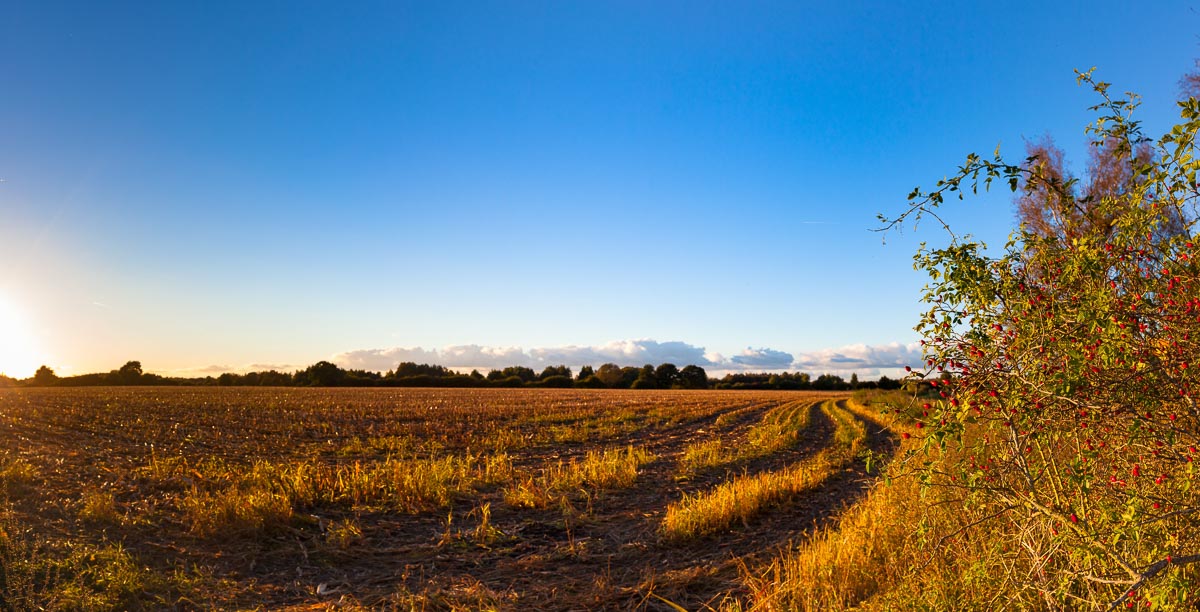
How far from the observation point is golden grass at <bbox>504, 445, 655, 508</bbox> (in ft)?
34.1

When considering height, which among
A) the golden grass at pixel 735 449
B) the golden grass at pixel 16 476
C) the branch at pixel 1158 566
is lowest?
the golden grass at pixel 735 449

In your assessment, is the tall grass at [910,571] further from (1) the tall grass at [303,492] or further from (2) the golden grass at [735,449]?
(2) the golden grass at [735,449]

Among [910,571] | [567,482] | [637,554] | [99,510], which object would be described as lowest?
[637,554]

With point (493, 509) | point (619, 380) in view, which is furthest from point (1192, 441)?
point (619, 380)

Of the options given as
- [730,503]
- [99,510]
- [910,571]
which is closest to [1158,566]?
[910,571]

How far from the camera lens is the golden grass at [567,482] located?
34.1 ft

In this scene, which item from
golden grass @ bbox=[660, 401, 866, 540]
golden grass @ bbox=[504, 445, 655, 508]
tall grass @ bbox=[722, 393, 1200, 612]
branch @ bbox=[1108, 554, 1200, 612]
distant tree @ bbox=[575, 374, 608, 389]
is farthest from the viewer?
distant tree @ bbox=[575, 374, 608, 389]

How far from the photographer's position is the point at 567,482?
1179 cm

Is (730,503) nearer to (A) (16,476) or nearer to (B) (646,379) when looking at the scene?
(A) (16,476)

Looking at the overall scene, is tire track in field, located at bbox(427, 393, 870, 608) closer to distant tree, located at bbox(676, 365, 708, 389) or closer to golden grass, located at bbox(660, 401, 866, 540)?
golden grass, located at bbox(660, 401, 866, 540)

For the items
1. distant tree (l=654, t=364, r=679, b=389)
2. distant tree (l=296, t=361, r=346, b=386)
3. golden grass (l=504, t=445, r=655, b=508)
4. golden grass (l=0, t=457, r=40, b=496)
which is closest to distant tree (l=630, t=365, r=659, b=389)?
distant tree (l=654, t=364, r=679, b=389)

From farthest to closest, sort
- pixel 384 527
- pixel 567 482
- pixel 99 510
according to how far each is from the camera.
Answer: pixel 567 482 < pixel 384 527 < pixel 99 510

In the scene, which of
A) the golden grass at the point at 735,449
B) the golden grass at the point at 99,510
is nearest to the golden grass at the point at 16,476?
the golden grass at the point at 99,510

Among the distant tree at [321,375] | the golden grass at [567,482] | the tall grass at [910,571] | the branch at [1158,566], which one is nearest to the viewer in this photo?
the branch at [1158,566]
